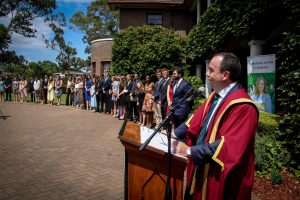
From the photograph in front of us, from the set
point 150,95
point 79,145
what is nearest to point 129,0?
point 150,95

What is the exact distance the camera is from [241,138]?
8.02ft

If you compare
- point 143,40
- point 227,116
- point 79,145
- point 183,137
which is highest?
point 143,40

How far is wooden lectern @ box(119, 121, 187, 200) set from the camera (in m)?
2.90

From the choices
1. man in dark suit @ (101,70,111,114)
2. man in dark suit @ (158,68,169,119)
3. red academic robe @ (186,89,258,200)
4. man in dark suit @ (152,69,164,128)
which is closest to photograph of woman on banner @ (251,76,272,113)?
man in dark suit @ (158,68,169,119)

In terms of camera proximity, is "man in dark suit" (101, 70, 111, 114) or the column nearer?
the column

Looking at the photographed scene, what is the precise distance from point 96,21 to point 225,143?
5398 cm

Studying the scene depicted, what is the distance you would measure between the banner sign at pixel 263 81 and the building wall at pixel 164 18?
52.2 feet

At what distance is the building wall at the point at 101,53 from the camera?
2615cm

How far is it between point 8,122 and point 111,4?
1385 centimetres

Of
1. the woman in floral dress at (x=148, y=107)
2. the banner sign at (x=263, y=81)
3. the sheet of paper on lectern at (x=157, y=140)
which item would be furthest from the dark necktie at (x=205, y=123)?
the woman in floral dress at (x=148, y=107)

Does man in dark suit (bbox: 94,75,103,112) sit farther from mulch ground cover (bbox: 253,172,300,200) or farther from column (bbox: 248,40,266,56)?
mulch ground cover (bbox: 253,172,300,200)

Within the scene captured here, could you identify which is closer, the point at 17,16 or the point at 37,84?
the point at 37,84

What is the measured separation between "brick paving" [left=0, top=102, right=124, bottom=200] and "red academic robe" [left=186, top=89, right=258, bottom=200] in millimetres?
2533

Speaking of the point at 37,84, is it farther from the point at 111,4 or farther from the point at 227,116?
the point at 227,116
